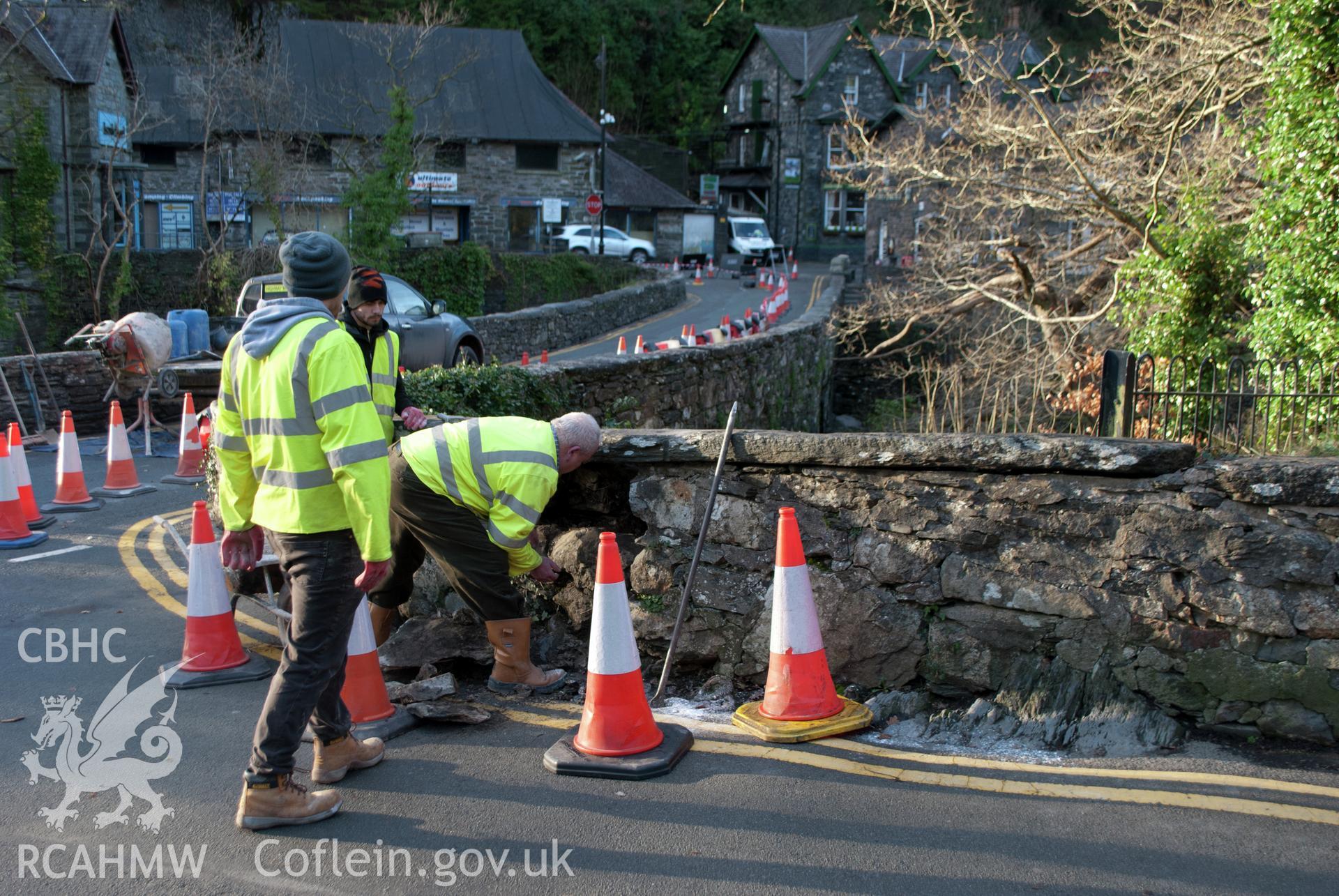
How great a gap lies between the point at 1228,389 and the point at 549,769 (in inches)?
256

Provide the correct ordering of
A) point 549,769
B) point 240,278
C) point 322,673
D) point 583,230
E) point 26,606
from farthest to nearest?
point 583,230
point 240,278
point 26,606
point 549,769
point 322,673

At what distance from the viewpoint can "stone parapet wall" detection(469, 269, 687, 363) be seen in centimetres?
2012

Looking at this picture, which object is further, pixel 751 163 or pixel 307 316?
pixel 751 163

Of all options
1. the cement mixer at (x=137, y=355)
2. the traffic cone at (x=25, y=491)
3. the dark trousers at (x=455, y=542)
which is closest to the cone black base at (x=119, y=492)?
the traffic cone at (x=25, y=491)

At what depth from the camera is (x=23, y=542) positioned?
7.98 m

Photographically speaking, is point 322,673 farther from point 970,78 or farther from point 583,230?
point 583,230

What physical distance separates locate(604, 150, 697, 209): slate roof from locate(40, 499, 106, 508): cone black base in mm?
43681

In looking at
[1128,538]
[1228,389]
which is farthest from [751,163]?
[1128,538]

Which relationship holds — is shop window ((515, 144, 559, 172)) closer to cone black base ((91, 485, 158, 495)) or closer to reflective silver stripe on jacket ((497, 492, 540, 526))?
cone black base ((91, 485, 158, 495))

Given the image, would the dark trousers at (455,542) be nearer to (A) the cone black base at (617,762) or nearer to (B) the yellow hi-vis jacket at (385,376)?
(B) the yellow hi-vis jacket at (385,376)

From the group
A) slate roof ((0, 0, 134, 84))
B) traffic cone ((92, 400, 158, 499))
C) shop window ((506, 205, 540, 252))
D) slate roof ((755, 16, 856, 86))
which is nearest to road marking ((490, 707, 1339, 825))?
traffic cone ((92, 400, 158, 499))

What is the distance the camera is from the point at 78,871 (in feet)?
11.8

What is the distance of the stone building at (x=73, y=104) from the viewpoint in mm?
28469

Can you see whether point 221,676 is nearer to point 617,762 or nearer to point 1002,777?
point 617,762
